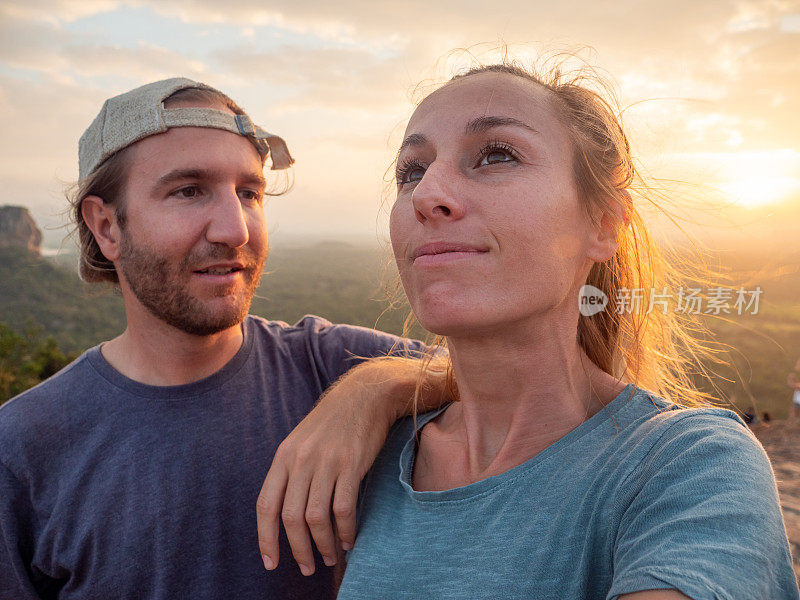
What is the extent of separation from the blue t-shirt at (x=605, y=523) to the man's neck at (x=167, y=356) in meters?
1.30

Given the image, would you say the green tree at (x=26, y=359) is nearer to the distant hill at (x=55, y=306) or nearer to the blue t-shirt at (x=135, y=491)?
the distant hill at (x=55, y=306)

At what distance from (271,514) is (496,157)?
4.64 ft

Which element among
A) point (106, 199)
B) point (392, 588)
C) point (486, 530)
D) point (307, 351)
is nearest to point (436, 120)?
point (486, 530)

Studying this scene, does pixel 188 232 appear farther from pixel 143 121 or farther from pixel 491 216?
pixel 491 216

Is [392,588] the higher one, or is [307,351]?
[307,351]

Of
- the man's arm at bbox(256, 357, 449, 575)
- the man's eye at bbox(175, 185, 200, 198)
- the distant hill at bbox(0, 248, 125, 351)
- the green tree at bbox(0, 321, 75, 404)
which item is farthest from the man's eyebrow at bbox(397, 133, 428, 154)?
the distant hill at bbox(0, 248, 125, 351)

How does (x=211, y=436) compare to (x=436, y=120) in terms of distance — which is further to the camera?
(x=211, y=436)

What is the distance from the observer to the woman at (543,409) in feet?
3.94

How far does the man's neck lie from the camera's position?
281cm

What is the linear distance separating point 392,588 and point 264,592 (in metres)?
1.15

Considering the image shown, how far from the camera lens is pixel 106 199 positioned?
313 cm

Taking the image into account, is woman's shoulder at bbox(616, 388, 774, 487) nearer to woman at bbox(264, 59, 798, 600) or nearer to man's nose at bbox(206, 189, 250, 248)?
woman at bbox(264, 59, 798, 600)

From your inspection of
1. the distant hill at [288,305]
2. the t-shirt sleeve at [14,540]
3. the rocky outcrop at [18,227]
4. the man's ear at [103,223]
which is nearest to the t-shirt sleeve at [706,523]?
the t-shirt sleeve at [14,540]

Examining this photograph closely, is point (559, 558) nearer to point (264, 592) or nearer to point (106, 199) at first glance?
point (264, 592)
